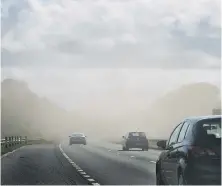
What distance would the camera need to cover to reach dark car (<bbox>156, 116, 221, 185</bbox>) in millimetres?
11594

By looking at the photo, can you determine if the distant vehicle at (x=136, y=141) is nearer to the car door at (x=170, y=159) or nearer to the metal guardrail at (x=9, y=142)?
the metal guardrail at (x=9, y=142)

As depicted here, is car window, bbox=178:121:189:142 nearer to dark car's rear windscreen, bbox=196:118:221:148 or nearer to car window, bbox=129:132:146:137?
dark car's rear windscreen, bbox=196:118:221:148

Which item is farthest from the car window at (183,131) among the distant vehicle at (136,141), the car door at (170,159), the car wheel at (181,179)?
the distant vehicle at (136,141)

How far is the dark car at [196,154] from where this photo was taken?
11594mm

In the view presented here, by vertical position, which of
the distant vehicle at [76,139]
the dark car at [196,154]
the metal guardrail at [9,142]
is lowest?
the distant vehicle at [76,139]

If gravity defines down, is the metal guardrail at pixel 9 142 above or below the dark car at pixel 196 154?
below

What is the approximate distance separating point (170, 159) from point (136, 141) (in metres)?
40.2

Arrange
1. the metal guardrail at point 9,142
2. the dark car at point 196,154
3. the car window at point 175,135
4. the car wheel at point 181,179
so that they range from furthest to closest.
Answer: the metal guardrail at point 9,142 → the car window at point 175,135 → the car wheel at point 181,179 → the dark car at point 196,154

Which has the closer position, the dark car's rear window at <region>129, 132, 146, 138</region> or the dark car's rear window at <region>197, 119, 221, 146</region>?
the dark car's rear window at <region>197, 119, 221, 146</region>

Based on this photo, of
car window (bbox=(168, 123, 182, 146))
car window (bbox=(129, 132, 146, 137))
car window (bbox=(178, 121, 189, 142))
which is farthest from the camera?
car window (bbox=(129, 132, 146, 137))

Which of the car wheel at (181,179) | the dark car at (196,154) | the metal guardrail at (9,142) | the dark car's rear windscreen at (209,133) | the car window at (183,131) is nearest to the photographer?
the dark car at (196,154)

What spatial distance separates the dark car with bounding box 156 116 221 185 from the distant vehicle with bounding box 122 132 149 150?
3938 centimetres

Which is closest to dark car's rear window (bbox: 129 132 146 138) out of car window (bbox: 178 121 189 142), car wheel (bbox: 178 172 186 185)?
car window (bbox: 178 121 189 142)

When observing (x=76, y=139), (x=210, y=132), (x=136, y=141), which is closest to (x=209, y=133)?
(x=210, y=132)
